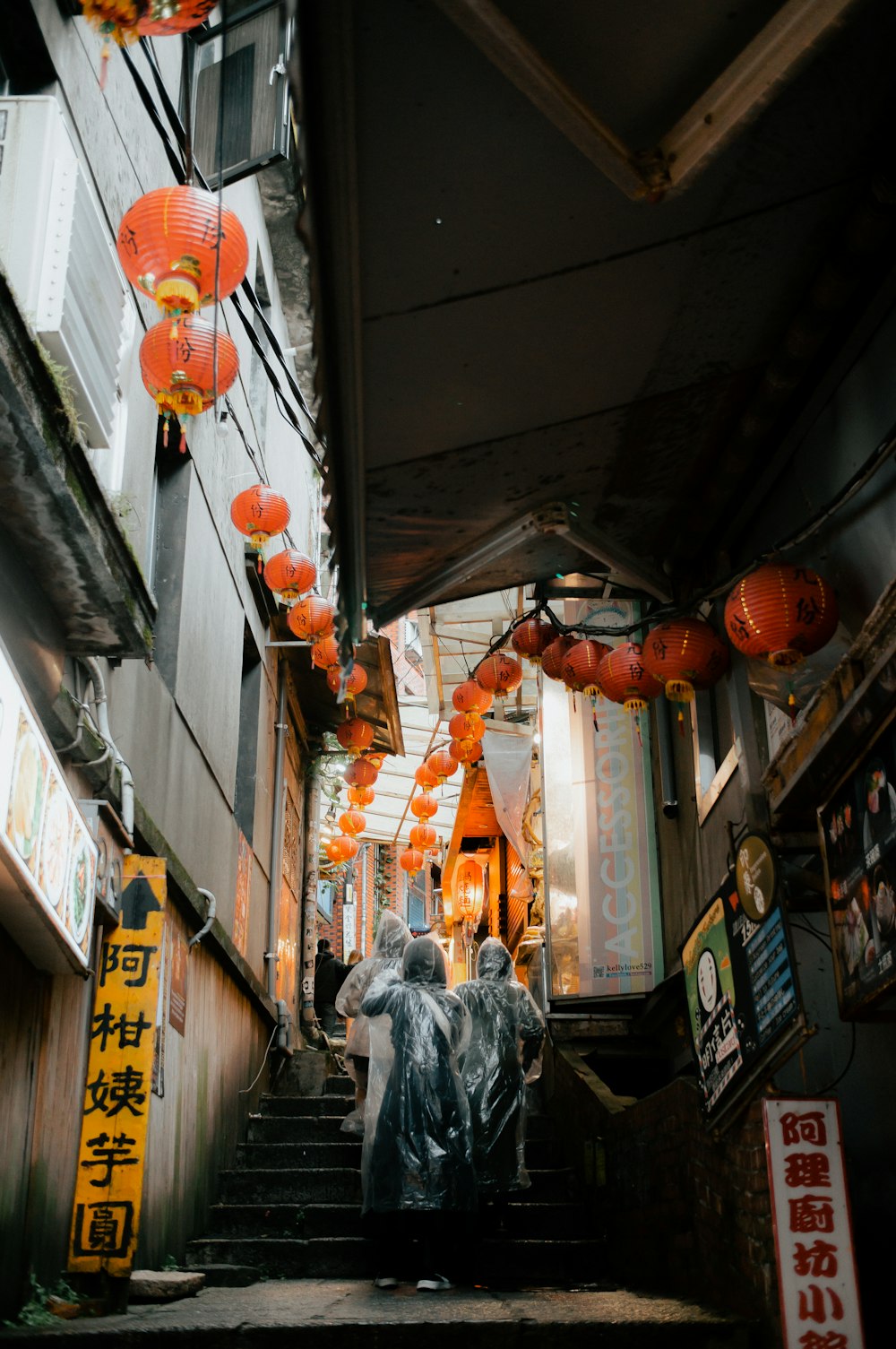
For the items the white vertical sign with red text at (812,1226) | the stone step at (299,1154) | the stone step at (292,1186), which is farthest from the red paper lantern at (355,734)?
the white vertical sign with red text at (812,1226)

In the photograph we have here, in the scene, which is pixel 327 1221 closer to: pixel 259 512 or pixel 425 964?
pixel 425 964

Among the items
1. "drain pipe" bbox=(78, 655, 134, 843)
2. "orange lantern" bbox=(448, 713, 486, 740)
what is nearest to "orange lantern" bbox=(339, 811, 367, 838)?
"orange lantern" bbox=(448, 713, 486, 740)

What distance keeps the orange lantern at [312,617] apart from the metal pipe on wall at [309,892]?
744 cm

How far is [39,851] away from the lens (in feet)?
16.1

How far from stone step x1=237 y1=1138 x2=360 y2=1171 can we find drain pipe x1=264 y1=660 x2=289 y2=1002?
3602mm

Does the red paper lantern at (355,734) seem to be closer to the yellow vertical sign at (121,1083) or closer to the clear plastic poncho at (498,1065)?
the clear plastic poncho at (498,1065)

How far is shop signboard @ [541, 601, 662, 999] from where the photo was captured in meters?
12.3

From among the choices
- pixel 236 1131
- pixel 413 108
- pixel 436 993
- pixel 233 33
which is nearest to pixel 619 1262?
pixel 436 993

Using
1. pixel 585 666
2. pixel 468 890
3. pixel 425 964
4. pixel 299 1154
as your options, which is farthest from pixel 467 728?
pixel 468 890

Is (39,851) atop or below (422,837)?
below

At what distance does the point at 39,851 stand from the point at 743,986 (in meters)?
3.54

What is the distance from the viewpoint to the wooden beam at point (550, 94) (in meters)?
4.35

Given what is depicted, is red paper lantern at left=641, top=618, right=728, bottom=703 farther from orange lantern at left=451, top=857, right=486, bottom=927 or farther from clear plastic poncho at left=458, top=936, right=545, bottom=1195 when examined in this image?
orange lantern at left=451, top=857, right=486, bottom=927

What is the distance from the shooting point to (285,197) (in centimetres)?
1566
